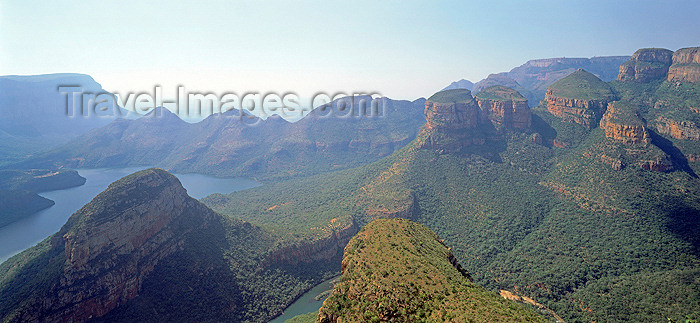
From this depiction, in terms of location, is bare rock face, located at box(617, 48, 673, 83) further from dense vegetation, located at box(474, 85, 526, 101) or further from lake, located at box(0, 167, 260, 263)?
lake, located at box(0, 167, 260, 263)

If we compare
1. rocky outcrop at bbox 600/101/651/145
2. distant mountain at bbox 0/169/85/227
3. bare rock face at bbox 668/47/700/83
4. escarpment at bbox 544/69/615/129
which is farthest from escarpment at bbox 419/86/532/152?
distant mountain at bbox 0/169/85/227

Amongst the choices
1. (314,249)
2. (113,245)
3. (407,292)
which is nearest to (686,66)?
(314,249)

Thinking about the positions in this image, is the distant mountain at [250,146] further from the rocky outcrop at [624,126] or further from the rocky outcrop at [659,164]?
the rocky outcrop at [659,164]

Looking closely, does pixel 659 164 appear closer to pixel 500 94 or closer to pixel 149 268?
pixel 500 94

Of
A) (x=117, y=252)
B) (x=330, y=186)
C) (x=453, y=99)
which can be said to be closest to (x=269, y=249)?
(x=117, y=252)

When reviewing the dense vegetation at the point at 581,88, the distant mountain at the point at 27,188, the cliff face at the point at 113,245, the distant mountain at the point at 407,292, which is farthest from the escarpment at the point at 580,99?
the distant mountain at the point at 27,188

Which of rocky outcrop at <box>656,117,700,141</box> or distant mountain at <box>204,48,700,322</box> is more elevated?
rocky outcrop at <box>656,117,700,141</box>
